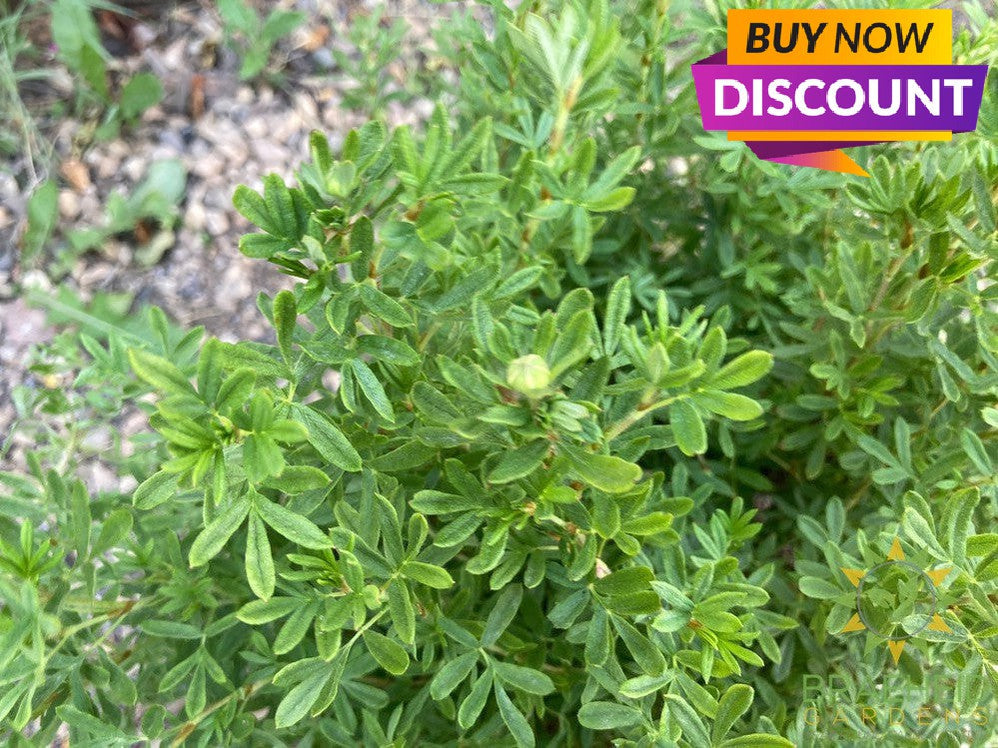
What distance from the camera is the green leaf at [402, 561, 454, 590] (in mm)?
922

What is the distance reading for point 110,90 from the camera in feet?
9.82

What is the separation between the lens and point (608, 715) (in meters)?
1.00

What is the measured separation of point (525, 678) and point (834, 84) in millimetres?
1061

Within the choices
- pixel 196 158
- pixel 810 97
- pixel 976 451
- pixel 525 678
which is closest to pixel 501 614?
pixel 525 678

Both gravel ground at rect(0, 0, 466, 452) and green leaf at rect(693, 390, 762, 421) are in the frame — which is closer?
green leaf at rect(693, 390, 762, 421)

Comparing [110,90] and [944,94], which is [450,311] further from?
[110,90]

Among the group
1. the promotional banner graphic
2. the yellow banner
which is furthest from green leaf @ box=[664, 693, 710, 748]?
the yellow banner

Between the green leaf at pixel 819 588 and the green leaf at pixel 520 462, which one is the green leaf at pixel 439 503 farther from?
the green leaf at pixel 819 588

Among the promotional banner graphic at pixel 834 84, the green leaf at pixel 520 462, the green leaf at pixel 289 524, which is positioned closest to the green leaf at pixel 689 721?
the green leaf at pixel 520 462

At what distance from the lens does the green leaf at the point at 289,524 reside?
0.85m

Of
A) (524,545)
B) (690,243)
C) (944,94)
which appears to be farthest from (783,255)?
(524,545)

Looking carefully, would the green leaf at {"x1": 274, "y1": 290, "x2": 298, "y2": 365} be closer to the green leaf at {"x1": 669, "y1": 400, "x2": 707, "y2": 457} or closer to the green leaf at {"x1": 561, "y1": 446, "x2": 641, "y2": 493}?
the green leaf at {"x1": 561, "y1": 446, "x2": 641, "y2": 493}

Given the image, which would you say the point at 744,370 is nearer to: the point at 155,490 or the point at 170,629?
the point at 155,490

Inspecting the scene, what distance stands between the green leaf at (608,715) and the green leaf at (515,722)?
68 millimetres
